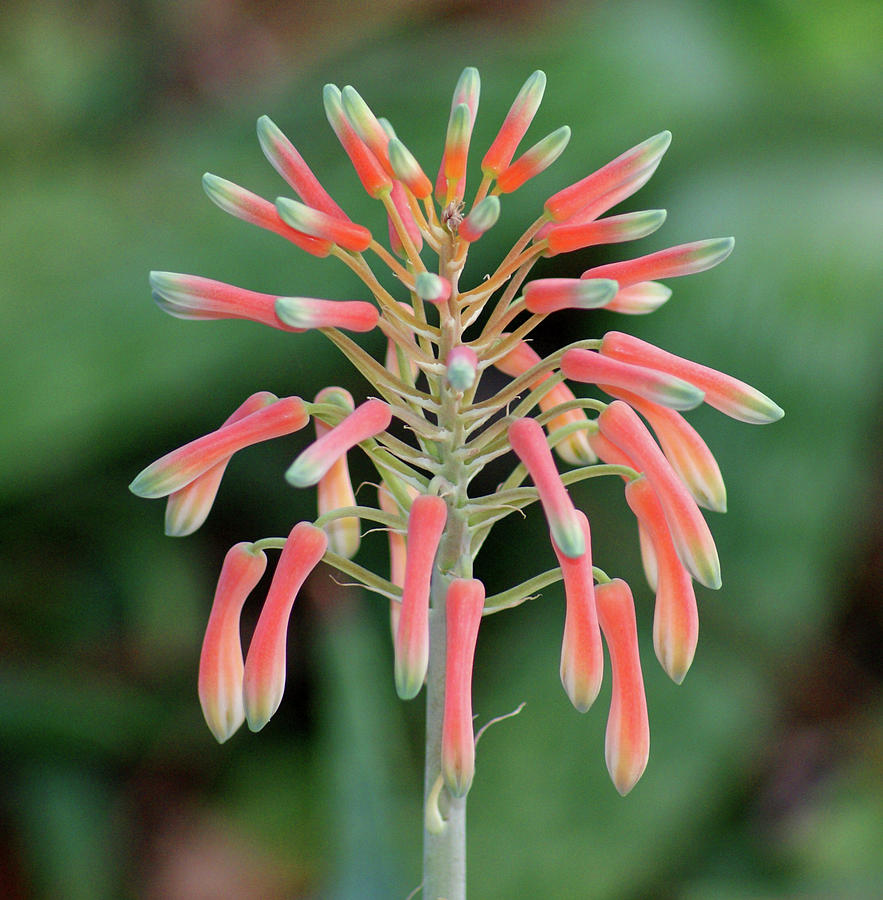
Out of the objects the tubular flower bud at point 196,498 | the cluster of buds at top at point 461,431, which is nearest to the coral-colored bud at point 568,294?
the cluster of buds at top at point 461,431

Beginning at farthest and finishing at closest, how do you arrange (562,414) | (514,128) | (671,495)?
(562,414)
(514,128)
(671,495)

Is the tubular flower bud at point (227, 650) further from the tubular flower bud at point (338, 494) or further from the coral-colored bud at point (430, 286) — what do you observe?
the coral-colored bud at point (430, 286)

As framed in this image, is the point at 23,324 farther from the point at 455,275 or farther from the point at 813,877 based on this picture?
the point at 813,877

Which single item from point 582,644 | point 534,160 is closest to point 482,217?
point 534,160

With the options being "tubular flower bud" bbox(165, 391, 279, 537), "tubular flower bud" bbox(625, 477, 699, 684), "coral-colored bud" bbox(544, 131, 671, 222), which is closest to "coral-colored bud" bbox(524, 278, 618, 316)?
"coral-colored bud" bbox(544, 131, 671, 222)

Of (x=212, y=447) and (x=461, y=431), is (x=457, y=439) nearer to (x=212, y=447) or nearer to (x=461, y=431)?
(x=461, y=431)

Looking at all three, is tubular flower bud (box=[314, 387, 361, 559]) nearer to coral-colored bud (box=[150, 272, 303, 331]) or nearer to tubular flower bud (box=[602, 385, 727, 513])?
coral-colored bud (box=[150, 272, 303, 331])

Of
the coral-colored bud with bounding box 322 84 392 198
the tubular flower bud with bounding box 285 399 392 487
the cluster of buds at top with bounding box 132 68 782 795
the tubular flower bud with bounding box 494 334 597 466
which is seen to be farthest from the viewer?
the tubular flower bud with bounding box 494 334 597 466
